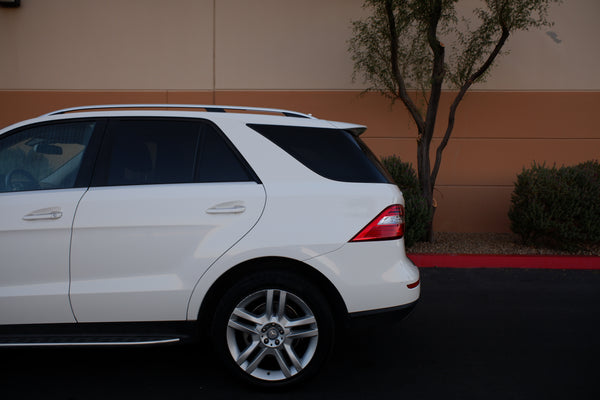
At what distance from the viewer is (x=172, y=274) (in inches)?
116

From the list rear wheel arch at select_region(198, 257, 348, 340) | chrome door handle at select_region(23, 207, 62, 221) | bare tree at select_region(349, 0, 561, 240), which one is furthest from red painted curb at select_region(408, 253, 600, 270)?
chrome door handle at select_region(23, 207, 62, 221)

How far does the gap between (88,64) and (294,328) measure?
7449 mm

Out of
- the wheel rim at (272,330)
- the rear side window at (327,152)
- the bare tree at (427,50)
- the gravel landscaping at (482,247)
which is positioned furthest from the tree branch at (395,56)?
the wheel rim at (272,330)

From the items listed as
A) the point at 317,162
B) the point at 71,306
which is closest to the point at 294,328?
A: the point at 317,162

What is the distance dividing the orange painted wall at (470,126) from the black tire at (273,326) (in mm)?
5976

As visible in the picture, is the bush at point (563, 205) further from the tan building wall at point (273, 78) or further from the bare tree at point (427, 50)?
the tan building wall at point (273, 78)

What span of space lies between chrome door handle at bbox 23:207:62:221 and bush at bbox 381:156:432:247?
456 centimetres

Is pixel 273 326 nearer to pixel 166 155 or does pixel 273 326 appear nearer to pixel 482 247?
pixel 166 155

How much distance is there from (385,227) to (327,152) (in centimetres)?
60

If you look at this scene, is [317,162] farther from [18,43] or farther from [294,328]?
[18,43]

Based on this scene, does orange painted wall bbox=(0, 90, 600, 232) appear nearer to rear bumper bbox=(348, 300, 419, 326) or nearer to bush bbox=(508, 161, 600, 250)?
bush bbox=(508, 161, 600, 250)

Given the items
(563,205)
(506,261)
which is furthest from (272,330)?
(563,205)

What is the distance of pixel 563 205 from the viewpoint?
6.73 metres

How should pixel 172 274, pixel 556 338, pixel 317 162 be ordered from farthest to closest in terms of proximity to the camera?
pixel 556 338, pixel 317 162, pixel 172 274
